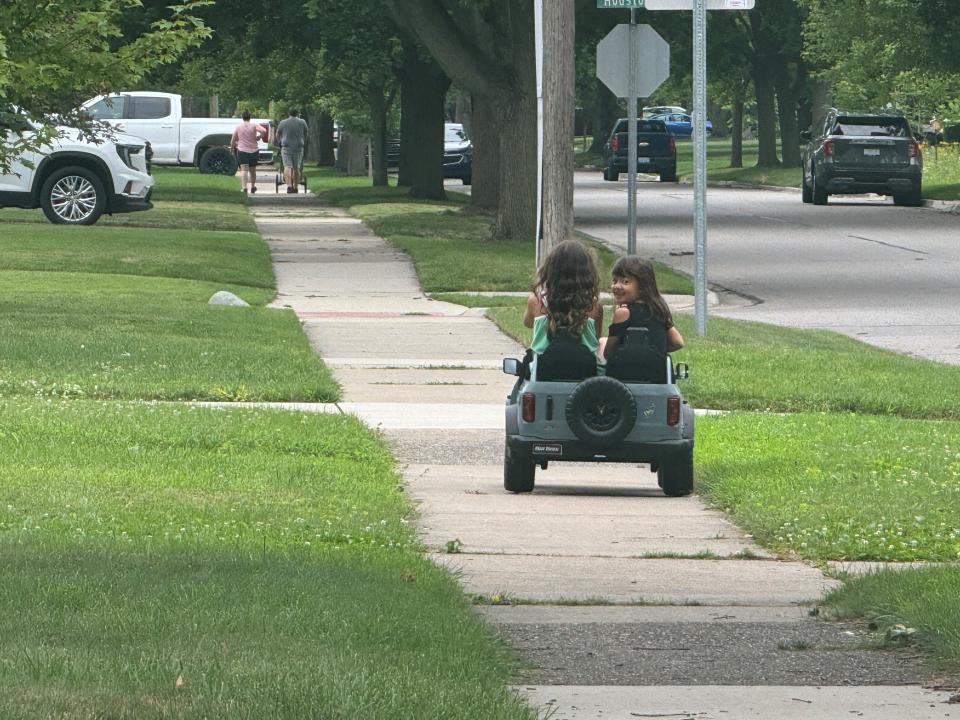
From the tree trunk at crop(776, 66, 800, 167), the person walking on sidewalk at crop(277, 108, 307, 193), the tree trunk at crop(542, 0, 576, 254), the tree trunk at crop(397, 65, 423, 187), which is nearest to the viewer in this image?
the tree trunk at crop(542, 0, 576, 254)

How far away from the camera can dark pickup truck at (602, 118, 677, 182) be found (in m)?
55.5

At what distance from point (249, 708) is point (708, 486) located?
5.27 meters

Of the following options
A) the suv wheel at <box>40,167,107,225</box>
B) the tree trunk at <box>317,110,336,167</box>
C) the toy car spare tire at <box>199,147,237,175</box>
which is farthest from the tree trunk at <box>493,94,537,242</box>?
the tree trunk at <box>317,110,336,167</box>

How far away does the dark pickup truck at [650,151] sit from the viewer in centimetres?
5550

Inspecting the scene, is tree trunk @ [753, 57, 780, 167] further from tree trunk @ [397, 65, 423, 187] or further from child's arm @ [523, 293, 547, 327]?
child's arm @ [523, 293, 547, 327]

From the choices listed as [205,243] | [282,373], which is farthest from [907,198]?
[282,373]

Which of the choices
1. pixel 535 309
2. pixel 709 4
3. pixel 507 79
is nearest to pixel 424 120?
pixel 507 79

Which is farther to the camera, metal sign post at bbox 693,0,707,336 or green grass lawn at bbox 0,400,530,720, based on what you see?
metal sign post at bbox 693,0,707,336

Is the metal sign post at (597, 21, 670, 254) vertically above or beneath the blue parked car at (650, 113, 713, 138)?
beneath

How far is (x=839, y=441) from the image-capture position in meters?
10.7

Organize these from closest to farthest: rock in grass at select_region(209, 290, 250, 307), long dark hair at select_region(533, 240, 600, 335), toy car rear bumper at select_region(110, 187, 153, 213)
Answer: long dark hair at select_region(533, 240, 600, 335)
rock in grass at select_region(209, 290, 250, 307)
toy car rear bumper at select_region(110, 187, 153, 213)

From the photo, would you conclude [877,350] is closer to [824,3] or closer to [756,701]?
[756,701]

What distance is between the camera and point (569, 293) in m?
9.48

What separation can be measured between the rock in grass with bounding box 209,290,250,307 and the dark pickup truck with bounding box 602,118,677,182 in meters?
37.1
